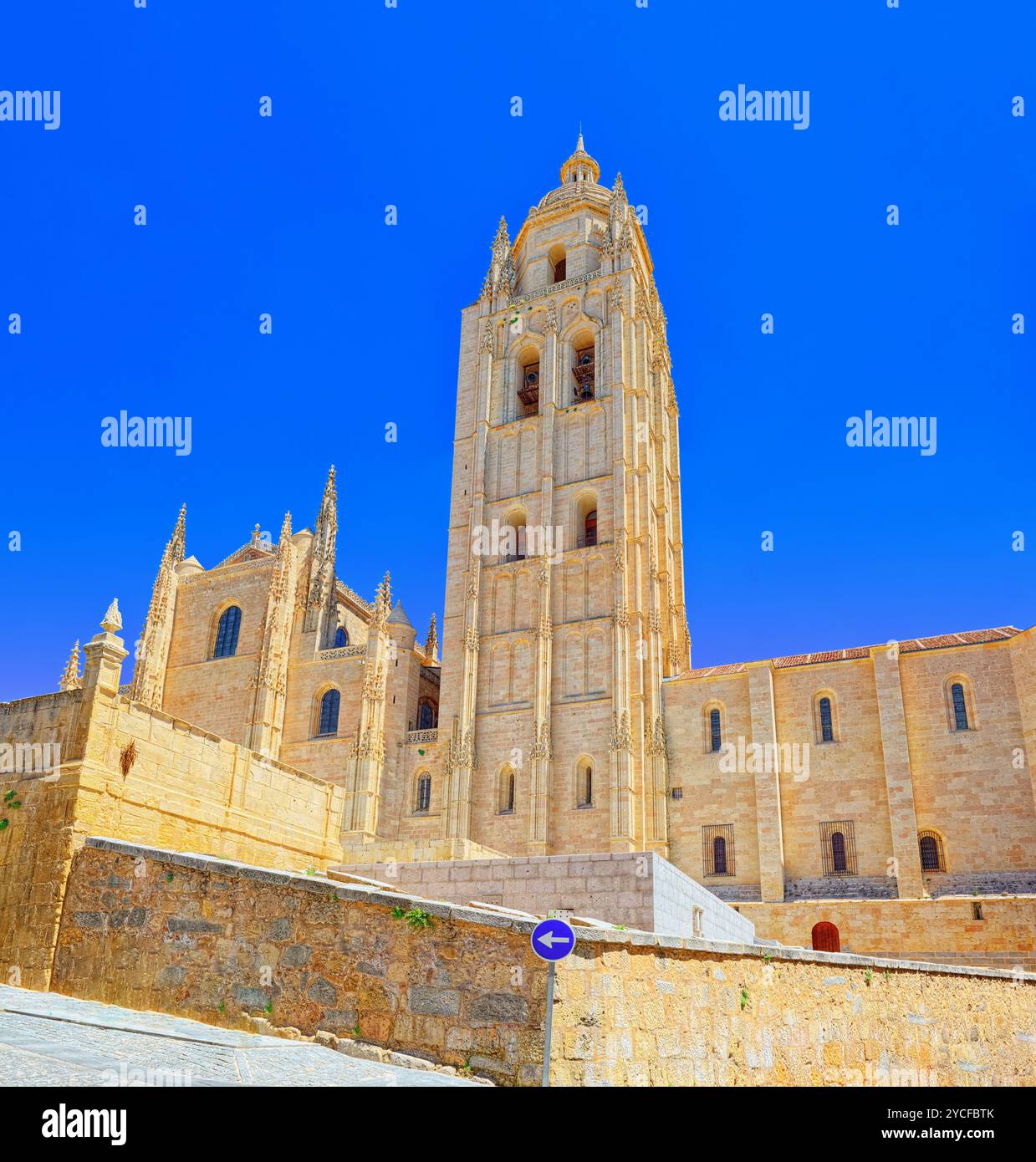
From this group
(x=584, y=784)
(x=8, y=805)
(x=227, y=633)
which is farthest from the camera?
(x=227, y=633)

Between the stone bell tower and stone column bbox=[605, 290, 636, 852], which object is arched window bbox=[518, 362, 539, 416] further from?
stone column bbox=[605, 290, 636, 852]

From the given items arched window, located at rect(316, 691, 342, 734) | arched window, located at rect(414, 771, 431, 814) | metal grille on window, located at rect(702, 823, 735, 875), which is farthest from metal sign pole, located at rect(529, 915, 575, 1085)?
arched window, located at rect(316, 691, 342, 734)

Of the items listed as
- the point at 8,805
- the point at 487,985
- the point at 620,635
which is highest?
the point at 620,635

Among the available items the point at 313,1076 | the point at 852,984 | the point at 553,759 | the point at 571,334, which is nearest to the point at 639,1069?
the point at 313,1076

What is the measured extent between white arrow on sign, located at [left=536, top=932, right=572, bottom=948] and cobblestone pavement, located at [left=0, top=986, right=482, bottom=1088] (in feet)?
4.66

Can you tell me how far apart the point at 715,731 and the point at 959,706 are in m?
7.87

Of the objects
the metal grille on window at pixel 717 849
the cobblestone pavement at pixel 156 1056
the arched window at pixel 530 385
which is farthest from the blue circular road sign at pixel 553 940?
the arched window at pixel 530 385

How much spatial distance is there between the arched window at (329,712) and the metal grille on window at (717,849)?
1525cm

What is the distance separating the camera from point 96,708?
41.4 ft

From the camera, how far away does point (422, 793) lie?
36562 millimetres

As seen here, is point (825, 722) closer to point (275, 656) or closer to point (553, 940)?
point (275, 656)

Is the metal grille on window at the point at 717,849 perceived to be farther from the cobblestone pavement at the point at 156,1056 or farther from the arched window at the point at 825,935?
the cobblestone pavement at the point at 156,1056

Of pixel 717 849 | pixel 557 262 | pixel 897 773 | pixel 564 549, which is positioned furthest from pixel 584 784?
pixel 557 262

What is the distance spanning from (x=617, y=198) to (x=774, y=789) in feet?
94.3
